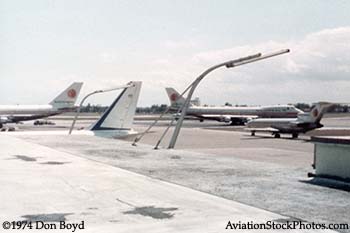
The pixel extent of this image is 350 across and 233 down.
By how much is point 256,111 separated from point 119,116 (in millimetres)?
56454

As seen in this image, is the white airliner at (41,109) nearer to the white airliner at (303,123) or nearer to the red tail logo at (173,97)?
the red tail logo at (173,97)

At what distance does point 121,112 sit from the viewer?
3516 centimetres

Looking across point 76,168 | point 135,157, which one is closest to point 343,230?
point 76,168

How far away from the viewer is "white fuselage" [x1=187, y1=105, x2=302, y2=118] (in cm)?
7881

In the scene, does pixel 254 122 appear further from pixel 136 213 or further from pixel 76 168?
pixel 136 213

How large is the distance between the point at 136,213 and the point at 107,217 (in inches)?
21.6

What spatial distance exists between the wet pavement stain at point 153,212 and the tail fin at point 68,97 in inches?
3026

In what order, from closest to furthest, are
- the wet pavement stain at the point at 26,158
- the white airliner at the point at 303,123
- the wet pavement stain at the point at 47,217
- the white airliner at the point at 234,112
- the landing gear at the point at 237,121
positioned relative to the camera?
the wet pavement stain at the point at 47,217 → the wet pavement stain at the point at 26,158 → the white airliner at the point at 303,123 → the white airliner at the point at 234,112 → the landing gear at the point at 237,121

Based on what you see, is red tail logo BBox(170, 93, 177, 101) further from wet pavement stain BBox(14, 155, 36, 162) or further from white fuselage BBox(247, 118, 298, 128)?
wet pavement stain BBox(14, 155, 36, 162)

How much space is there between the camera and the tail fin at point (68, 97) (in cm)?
8350

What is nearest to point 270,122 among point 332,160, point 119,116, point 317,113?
point 317,113

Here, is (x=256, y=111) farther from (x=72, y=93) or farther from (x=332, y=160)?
(x=332, y=160)

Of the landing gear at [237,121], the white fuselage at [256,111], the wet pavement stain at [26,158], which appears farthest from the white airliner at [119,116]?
the landing gear at [237,121]

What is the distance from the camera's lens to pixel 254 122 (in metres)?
58.5
